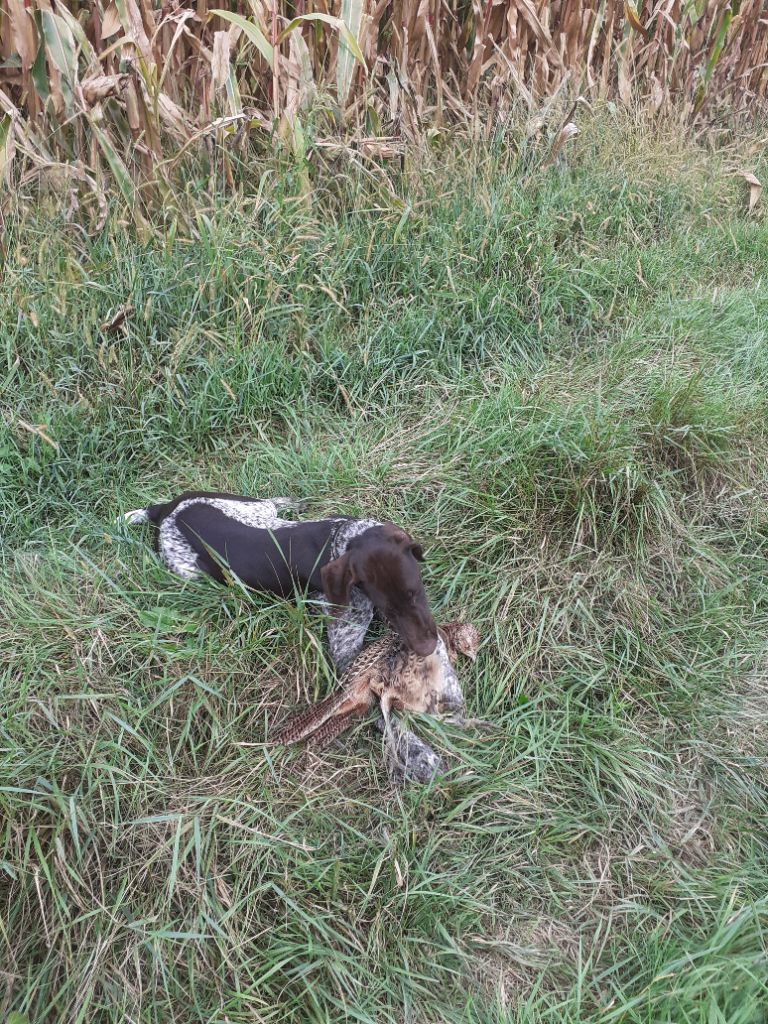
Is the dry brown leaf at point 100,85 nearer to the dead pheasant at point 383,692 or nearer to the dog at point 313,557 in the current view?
the dog at point 313,557

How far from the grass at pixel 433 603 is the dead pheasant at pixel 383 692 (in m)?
0.10

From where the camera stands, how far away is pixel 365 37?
175 inches

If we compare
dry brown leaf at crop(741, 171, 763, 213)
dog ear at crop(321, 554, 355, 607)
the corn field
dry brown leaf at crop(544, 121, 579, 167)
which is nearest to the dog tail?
dog ear at crop(321, 554, 355, 607)

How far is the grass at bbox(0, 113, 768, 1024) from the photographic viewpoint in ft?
7.31

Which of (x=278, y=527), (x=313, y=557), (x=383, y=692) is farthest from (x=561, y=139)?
(x=383, y=692)

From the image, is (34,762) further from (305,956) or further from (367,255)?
(367,255)

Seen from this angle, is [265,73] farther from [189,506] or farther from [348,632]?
[348,632]

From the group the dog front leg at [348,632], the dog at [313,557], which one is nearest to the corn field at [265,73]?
the dog at [313,557]

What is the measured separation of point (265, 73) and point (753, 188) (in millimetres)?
3300

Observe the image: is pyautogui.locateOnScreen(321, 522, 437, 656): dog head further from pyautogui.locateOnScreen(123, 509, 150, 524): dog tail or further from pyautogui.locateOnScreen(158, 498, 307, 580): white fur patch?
pyautogui.locateOnScreen(123, 509, 150, 524): dog tail

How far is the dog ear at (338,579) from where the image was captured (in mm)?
2803

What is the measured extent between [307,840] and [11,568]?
1647mm

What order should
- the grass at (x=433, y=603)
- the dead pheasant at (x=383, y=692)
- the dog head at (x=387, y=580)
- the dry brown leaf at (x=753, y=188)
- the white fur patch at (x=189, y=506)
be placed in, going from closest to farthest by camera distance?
the grass at (x=433, y=603) → the dead pheasant at (x=383, y=692) → the dog head at (x=387, y=580) → the white fur patch at (x=189, y=506) → the dry brown leaf at (x=753, y=188)

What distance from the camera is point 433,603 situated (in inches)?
121
